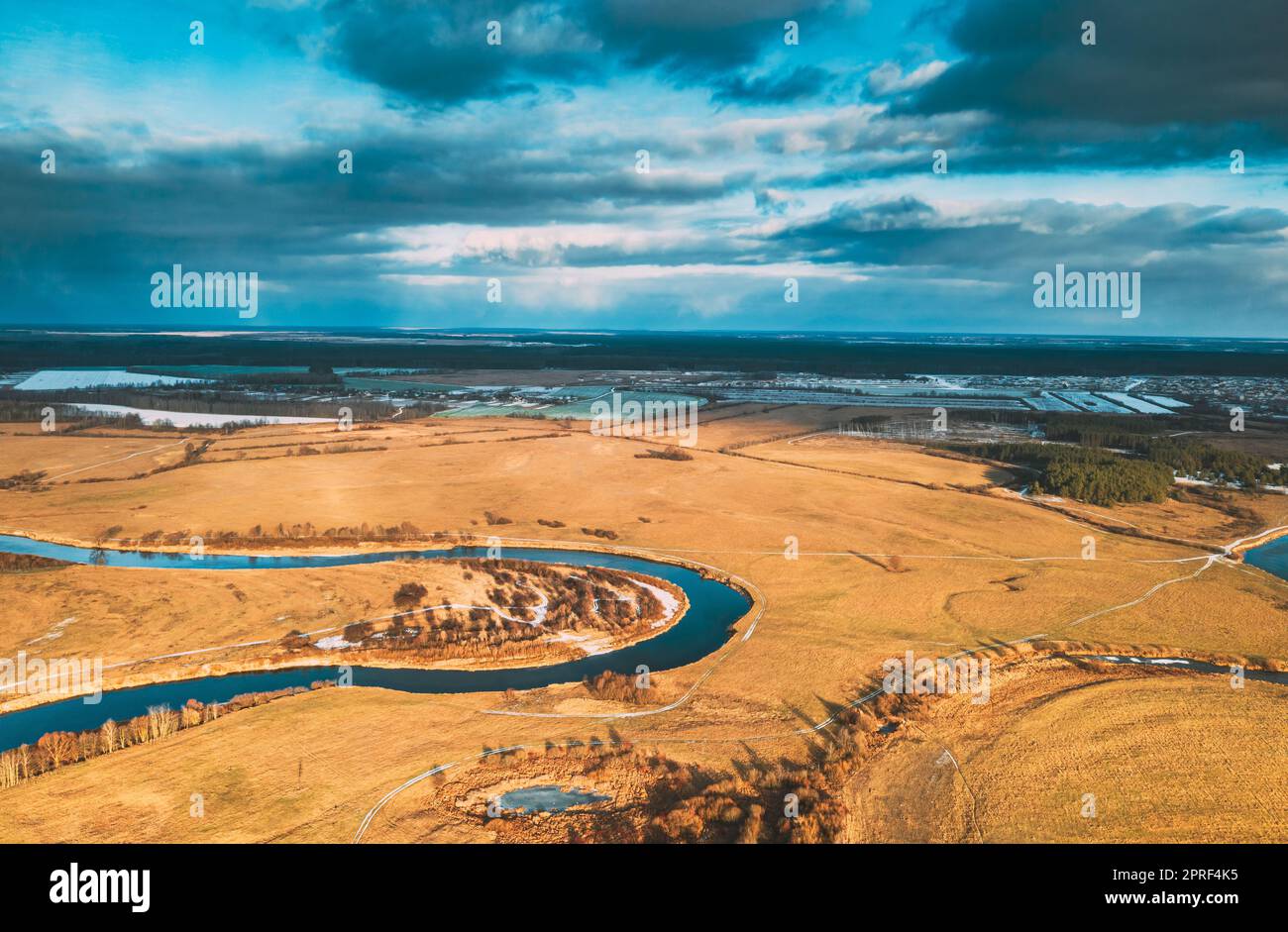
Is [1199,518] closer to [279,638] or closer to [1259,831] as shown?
[1259,831]

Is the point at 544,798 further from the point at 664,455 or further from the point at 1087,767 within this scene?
the point at 664,455

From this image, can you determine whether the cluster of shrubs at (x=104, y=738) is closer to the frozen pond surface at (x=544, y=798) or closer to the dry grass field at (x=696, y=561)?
the dry grass field at (x=696, y=561)

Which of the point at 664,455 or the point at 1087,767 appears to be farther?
the point at 664,455

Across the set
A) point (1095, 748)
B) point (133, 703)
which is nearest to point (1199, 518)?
point (1095, 748)

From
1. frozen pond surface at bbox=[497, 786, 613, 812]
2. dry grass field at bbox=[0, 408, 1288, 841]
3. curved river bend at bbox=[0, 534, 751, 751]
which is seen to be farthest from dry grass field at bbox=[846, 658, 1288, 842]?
curved river bend at bbox=[0, 534, 751, 751]

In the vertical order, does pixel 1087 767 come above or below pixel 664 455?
below

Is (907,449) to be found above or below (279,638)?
above

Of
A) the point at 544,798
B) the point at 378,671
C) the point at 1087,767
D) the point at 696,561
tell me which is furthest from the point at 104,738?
the point at 1087,767

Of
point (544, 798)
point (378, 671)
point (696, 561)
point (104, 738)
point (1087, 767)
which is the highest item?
point (696, 561)

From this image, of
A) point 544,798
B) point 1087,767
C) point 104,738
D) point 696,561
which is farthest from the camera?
point 696,561
